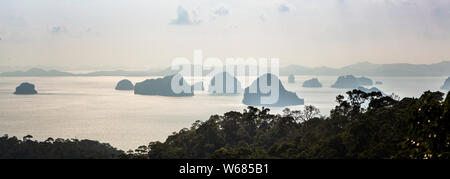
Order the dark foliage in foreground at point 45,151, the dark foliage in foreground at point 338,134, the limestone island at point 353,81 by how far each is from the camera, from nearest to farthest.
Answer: the dark foliage in foreground at point 338,134
the dark foliage in foreground at point 45,151
the limestone island at point 353,81

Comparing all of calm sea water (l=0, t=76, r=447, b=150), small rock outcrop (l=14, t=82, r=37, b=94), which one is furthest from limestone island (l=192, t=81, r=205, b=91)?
small rock outcrop (l=14, t=82, r=37, b=94)

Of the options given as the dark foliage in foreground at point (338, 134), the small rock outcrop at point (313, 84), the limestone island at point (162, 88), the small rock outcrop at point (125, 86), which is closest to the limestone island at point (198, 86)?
the limestone island at point (162, 88)

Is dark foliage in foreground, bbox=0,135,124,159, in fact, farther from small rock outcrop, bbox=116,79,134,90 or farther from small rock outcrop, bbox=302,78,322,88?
small rock outcrop, bbox=116,79,134,90

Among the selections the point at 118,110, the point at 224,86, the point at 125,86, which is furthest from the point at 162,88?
the point at 118,110

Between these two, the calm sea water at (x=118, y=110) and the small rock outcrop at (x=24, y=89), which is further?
the small rock outcrop at (x=24, y=89)

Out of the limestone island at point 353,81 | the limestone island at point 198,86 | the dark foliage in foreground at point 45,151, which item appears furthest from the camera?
the limestone island at point 198,86

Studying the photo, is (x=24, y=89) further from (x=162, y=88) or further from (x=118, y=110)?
(x=162, y=88)

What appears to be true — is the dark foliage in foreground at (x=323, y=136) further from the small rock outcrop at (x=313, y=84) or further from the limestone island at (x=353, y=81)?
the small rock outcrop at (x=313, y=84)
